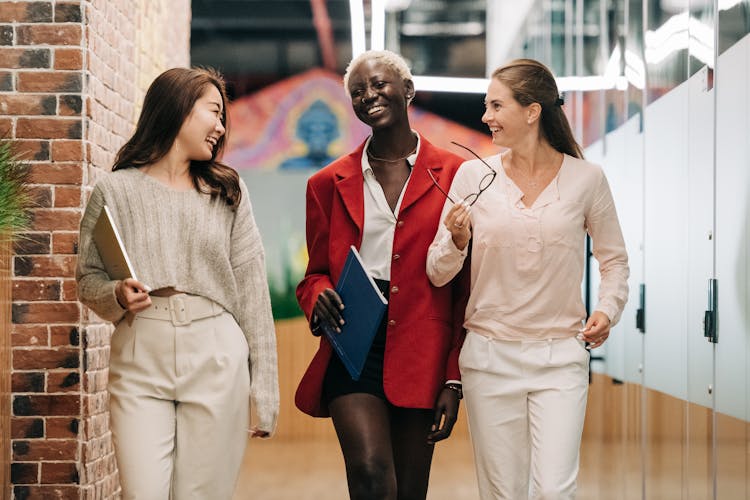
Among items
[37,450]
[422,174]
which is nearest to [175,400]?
[422,174]

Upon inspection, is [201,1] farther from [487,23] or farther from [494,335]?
[494,335]

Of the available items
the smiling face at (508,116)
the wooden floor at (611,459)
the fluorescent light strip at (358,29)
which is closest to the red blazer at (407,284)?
the smiling face at (508,116)

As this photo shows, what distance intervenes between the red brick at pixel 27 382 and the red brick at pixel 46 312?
19 centimetres

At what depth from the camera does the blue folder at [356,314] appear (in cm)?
316

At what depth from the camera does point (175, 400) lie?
297cm

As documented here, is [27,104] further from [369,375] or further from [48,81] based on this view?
[369,375]

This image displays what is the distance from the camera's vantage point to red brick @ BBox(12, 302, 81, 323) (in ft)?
13.5

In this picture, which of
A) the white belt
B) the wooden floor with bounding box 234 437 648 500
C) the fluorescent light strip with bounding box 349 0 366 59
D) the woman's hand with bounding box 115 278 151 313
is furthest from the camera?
the fluorescent light strip with bounding box 349 0 366 59

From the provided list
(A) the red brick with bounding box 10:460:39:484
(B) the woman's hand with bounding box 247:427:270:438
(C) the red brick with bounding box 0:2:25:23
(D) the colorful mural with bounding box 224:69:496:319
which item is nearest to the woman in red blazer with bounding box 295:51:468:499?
(B) the woman's hand with bounding box 247:427:270:438

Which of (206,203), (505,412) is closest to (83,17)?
(206,203)

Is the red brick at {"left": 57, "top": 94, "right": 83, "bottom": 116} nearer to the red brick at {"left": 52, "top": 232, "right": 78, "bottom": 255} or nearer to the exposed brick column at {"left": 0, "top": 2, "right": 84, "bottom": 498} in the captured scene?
the exposed brick column at {"left": 0, "top": 2, "right": 84, "bottom": 498}

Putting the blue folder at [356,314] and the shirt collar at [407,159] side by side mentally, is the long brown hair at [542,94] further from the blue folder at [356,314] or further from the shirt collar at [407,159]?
the blue folder at [356,314]

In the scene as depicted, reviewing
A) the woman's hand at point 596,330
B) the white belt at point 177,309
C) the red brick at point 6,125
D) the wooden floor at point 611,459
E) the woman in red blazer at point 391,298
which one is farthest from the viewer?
the red brick at point 6,125

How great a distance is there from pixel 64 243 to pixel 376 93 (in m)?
1.41
